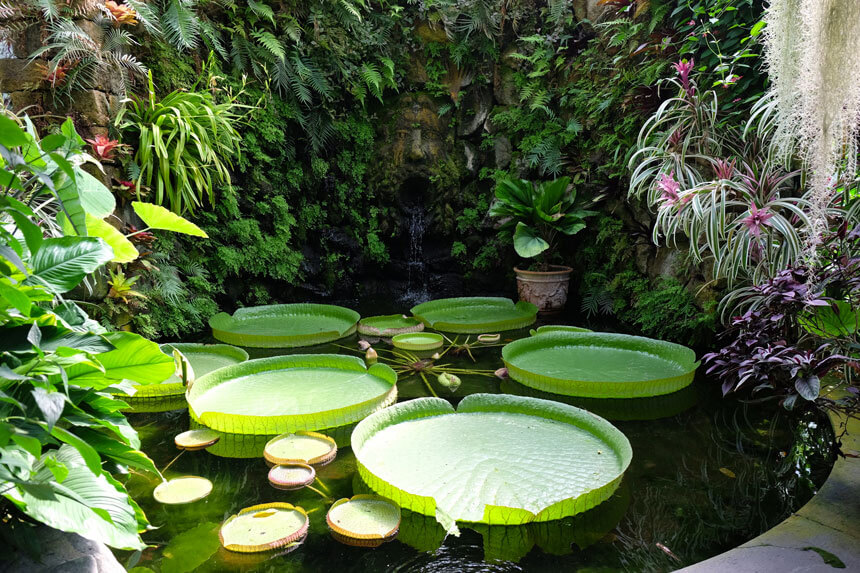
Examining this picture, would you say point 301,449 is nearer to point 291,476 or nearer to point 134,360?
point 291,476

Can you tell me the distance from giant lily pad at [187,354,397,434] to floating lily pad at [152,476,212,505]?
366mm

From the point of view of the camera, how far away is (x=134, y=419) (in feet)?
9.04

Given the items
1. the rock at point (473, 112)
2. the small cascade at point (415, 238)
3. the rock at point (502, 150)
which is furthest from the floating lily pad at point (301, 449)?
the rock at point (473, 112)

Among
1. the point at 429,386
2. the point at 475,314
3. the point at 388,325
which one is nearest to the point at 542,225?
the point at 475,314

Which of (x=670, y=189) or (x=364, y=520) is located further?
(x=670, y=189)

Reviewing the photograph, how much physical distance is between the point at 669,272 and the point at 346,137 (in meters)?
3.39

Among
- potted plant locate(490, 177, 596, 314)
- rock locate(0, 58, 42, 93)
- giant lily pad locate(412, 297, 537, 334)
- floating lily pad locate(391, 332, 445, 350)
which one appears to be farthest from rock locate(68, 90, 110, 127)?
potted plant locate(490, 177, 596, 314)

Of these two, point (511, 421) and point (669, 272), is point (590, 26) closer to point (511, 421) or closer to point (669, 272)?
point (669, 272)

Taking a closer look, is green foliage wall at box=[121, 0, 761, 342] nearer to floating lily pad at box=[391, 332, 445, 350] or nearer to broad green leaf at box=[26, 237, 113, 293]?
floating lily pad at box=[391, 332, 445, 350]

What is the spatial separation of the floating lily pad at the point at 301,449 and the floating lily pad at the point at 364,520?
1.29ft

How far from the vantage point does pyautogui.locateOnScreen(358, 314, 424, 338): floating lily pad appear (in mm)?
4133

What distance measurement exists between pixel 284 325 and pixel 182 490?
7.59ft

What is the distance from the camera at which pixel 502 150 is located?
5.65 meters

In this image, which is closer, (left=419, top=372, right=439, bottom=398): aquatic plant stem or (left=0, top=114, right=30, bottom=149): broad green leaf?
(left=0, top=114, right=30, bottom=149): broad green leaf
